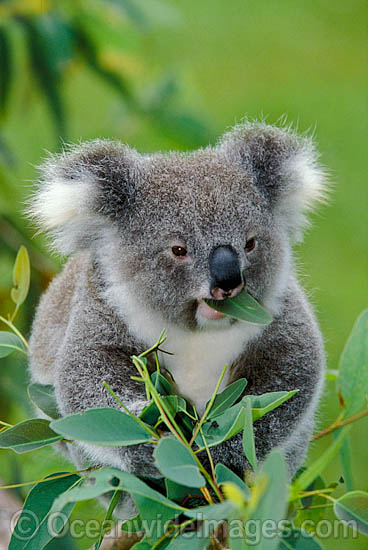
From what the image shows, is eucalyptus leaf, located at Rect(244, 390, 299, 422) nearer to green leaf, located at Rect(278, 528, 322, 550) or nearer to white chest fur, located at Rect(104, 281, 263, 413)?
green leaf, located at Rect(278, 528, 322, 550)

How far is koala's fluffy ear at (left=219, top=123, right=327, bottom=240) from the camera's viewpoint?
183 cm

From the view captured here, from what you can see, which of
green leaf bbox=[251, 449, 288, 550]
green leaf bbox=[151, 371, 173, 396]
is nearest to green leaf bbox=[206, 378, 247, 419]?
green leaf bbox=[151, 371, 173, 396]

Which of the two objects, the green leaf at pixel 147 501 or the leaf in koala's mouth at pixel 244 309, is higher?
the leaf in koala's mouth at pixel 244 309

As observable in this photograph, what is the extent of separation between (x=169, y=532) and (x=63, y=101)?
2.63 m

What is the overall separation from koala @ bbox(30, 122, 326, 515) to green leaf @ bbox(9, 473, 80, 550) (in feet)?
0.66

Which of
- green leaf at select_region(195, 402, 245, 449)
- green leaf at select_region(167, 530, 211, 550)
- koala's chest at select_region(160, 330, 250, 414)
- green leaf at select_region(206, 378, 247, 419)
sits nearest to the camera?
green leaf at select_region(167, 530, 211, 550)

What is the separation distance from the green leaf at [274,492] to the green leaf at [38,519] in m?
0.63

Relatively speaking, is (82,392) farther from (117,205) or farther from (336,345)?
(336,345)

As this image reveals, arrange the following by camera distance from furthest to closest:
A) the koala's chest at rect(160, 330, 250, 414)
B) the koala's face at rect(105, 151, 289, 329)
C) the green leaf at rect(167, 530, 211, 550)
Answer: the koala's chest at rect(160, 330, 250, 414), the koala's face at rect(105, 151, 289, 329), the green leaf at rect(167, 530, 211, 550)

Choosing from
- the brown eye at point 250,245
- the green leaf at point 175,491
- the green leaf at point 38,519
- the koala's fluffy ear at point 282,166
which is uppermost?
the koala's fluffy ear at point 282,166

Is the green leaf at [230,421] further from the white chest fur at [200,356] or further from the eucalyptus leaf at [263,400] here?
the white chest fur at [200,356]

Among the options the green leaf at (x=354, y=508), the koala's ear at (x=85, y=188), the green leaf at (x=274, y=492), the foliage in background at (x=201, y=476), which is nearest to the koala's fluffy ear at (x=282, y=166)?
the koala's ear at (x=85, y=188)

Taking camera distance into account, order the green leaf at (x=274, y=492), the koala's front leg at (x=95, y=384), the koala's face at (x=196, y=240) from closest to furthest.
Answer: the green leaf at (x=274, y=492) → the koala's face at (x=196, y=240) → the koala's front leg at (x=95, y=384)

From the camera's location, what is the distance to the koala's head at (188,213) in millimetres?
1622
